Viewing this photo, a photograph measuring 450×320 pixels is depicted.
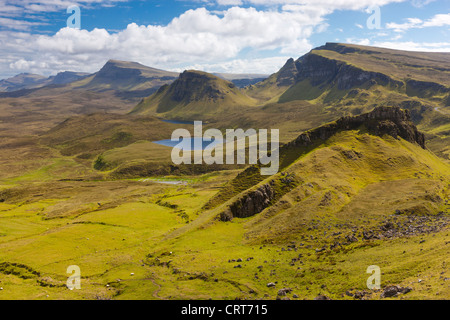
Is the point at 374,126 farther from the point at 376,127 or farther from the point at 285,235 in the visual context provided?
the point at 285,235

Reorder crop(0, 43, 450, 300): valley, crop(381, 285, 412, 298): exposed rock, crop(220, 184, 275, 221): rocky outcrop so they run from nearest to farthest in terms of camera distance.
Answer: crop(381, 285, 412, 298): exposed rock, crop(0, 43, 450, 300): valley, crop(220, 184, 275, 221): rocky outcrop

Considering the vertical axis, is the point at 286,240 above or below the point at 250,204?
below

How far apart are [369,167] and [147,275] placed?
3630 inches

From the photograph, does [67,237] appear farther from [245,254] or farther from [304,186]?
[304,186]

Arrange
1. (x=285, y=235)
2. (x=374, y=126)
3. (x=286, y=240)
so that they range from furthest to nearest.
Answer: (x=374, y=126) → (x=285, y=235) → (x=286, y=240)

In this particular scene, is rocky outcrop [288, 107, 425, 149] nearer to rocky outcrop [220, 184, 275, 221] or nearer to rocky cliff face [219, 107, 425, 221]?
rocky cliff face [219, 107, 425, 221]

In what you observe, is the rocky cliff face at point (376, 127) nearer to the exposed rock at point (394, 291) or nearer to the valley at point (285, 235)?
the valley at point (285, 235)

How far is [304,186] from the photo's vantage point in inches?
4033

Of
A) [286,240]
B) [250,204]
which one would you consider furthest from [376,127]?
[286,240]

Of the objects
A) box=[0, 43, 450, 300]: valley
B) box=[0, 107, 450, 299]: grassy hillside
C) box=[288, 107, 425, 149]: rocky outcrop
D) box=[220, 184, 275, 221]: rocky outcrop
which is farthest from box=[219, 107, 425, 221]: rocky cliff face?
box=[220, 184, 275, 221]: rocky outcrop

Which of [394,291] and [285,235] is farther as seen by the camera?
[285,235]

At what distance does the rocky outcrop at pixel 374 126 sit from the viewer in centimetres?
13088

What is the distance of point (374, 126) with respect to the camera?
133 m

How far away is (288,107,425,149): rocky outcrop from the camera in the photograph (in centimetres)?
13088
